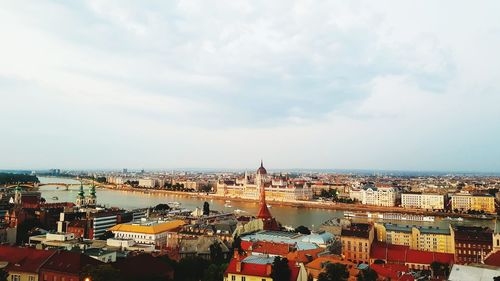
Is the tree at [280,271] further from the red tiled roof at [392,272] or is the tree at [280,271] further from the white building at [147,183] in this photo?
the white building at [147,183]

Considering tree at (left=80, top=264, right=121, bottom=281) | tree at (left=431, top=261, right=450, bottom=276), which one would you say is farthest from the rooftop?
Result: tree at (left=431, top=261, right=450, bottom=276)

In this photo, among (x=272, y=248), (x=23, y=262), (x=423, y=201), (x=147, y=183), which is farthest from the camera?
(x=147, y=183)

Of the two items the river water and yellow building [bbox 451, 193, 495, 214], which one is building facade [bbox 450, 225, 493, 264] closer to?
the river water

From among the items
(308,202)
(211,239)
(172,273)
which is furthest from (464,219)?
(172,273)

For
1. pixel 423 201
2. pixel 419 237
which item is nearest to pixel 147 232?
pixel 419 237

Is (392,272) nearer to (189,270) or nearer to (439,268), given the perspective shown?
(439,268)

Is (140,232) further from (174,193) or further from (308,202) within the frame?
(174,193)
